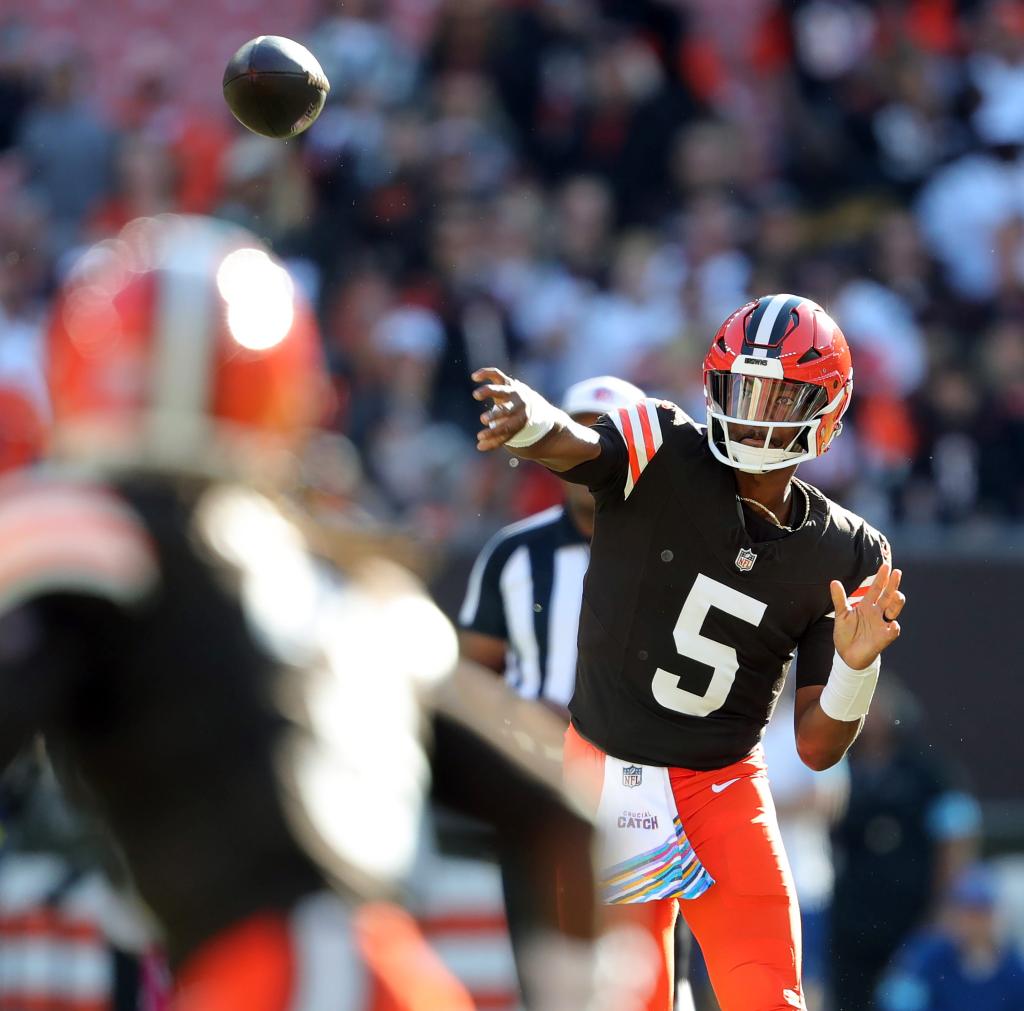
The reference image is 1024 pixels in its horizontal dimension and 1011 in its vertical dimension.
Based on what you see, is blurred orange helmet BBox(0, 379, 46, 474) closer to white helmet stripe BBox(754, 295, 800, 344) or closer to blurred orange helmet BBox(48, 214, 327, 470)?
white helmet stripe BBox(754, 295, 800, 344)

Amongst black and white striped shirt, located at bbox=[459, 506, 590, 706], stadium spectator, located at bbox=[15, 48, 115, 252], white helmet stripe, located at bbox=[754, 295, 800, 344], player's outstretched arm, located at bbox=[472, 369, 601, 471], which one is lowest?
black and white striped shirt, located at bbox=[459, 506, 590, 706]

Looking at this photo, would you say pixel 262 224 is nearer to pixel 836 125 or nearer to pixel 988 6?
pixel 836 125

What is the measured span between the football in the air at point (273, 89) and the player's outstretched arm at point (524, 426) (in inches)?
44.0

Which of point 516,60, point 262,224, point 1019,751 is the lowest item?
point 1019,751

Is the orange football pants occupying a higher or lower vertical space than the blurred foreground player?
lower

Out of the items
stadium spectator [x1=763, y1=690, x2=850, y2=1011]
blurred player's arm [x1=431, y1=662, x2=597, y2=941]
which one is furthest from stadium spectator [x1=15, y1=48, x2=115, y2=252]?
blurred player's arm [x1=431, y1=662, x2=597, y2=941]

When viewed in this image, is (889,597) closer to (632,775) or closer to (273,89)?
(632,775)

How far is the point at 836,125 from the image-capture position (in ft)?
36.6

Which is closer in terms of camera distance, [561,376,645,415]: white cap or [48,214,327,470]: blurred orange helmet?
[48,214,327,470]: blurred orange helmet

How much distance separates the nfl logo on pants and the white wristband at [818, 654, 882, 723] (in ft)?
1.53

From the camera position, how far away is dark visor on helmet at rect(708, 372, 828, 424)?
15.1 ft

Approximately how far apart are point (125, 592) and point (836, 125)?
373 inches

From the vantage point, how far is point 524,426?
4227 millimetres

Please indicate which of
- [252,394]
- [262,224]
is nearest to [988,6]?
[262,224]
